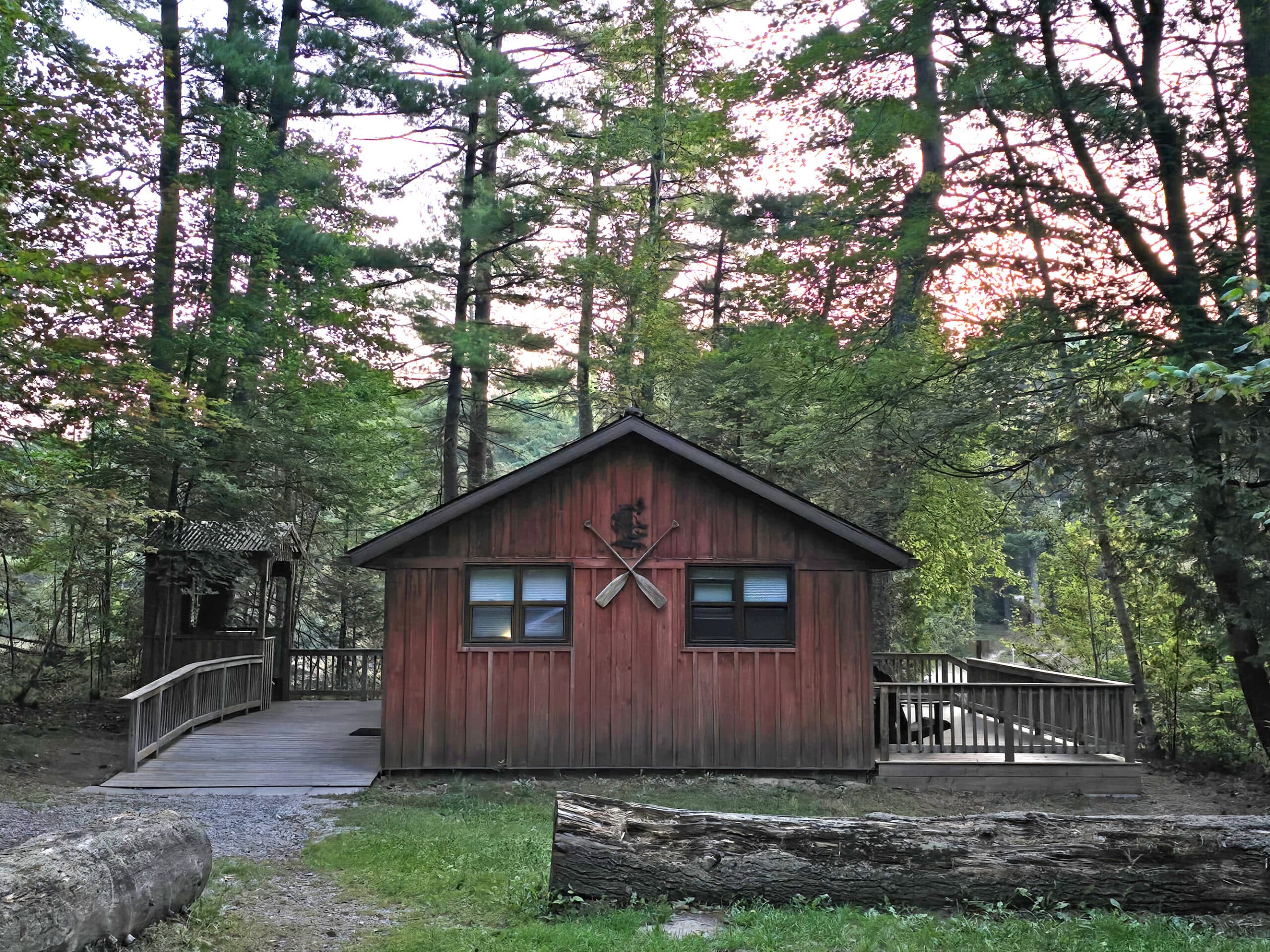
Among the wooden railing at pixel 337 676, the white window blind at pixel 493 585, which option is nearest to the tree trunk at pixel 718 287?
the wooden railing at pixel 337 676

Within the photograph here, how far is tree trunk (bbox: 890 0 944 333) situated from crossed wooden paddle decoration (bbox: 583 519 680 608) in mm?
4521

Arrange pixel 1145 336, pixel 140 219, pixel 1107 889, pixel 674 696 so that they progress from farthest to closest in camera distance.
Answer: pixel 140 219 < pixel 674 696 < pixel 1145 336 < pixel 1107 889

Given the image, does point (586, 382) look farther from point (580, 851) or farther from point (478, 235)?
point (580, 851)

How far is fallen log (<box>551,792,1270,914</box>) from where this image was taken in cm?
593

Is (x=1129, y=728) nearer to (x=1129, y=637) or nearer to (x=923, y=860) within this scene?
(x=1129, y=637)

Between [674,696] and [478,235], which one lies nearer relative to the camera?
[674,696]

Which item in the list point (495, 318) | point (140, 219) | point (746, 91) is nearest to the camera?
point (746, 91)

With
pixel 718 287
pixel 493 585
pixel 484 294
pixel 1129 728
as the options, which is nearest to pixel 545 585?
pixel 493 585

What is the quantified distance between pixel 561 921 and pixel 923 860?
7.29 ft

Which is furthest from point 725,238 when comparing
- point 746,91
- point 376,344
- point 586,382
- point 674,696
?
point 674,696

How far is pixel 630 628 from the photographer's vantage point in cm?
1211

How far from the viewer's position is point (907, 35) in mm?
11719

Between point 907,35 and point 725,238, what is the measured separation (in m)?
14.0

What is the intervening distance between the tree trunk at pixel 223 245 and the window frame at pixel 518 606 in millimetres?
7101
